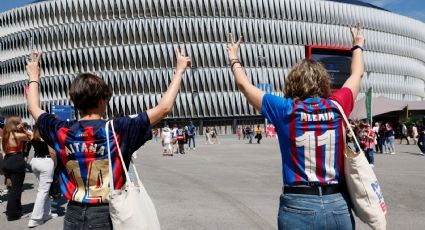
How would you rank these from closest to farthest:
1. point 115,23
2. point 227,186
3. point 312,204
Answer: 1. point 312,204
2. point 227,186
3. point 115,23

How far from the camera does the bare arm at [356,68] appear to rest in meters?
3.11

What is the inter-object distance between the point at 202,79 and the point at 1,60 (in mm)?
39237

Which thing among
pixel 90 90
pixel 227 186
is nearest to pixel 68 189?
pixel 90 90

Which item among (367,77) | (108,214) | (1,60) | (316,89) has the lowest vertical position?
(108,214)

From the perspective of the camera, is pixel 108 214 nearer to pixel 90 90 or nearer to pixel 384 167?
pixel 90 90

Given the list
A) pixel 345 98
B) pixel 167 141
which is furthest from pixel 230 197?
pixel 167 141

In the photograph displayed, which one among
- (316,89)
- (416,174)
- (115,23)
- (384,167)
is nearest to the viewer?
(316,89)

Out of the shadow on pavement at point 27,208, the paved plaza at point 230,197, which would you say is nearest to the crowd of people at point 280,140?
the paved plaza at point 230,197

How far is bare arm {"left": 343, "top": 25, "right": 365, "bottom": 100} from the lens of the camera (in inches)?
122

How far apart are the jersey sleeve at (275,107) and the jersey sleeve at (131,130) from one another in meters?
0.81

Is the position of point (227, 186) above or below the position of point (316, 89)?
below

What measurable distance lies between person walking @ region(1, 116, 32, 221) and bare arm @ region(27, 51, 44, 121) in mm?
4655

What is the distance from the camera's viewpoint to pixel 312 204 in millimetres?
2656

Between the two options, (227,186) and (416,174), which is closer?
(227,186)
